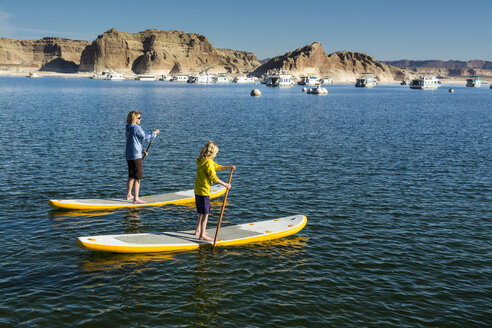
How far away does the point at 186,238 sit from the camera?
12.0m

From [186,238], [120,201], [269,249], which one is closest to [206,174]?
[186,238]

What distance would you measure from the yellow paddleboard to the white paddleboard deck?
12.2 ft

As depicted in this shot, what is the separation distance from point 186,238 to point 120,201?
4.87 metres

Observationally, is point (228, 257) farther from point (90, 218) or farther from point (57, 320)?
point (90, 218)

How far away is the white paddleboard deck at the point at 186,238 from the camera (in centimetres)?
1094

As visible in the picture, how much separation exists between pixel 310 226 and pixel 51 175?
13479mm

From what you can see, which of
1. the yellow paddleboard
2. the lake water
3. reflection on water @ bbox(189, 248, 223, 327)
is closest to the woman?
the yellow paddleboard

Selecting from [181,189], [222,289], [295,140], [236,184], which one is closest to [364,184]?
[236,184]

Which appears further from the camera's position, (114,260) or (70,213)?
(70,213)

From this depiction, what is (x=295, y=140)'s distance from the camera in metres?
33.6

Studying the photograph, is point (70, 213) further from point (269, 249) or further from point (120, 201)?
point (269, 249)

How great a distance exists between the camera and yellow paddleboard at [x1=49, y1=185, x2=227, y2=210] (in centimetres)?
1479

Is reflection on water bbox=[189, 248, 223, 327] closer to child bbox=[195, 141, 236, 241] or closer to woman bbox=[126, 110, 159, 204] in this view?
child bbox=[195, 141, 236, 241]

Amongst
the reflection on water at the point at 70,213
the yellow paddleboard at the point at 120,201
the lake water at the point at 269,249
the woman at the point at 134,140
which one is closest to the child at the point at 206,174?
the lake water at the point at 269,249
